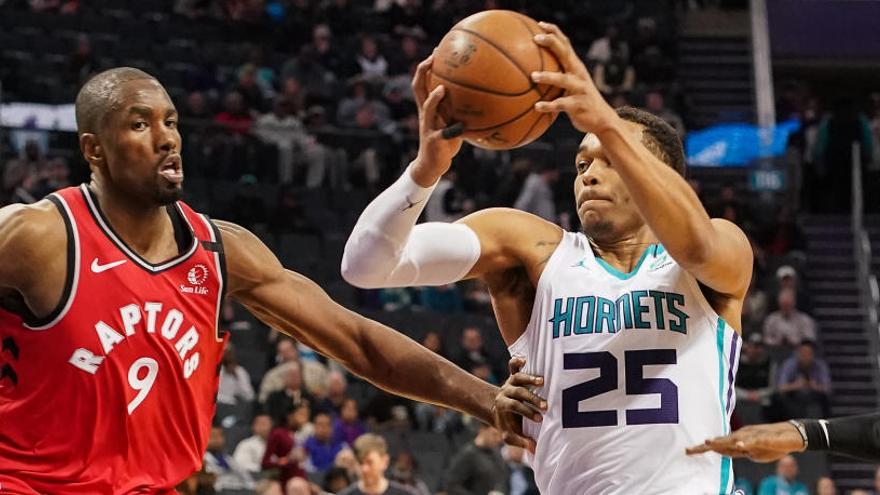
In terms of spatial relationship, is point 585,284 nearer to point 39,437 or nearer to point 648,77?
point 39,437

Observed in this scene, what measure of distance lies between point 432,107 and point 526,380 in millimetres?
937

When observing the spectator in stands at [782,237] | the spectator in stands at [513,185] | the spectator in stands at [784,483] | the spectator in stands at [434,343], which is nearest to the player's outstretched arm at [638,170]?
the spectator in stands at [784,483]

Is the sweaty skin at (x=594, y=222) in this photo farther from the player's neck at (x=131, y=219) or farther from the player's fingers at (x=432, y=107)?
the player's neck at (x=131, y=219)

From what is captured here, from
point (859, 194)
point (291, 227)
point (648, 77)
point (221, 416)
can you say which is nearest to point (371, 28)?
point (648, 77)

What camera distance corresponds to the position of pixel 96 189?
175 inches

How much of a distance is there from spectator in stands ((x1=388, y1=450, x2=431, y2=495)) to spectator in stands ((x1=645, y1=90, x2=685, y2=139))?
8360 millimetres

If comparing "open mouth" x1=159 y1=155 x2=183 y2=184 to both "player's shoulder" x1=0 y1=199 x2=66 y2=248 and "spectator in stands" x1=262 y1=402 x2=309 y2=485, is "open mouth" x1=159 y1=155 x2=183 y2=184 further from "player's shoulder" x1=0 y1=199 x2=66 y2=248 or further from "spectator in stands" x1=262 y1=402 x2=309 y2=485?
"spectator in stands" x1=262 y1=402 x2=309 y2=485

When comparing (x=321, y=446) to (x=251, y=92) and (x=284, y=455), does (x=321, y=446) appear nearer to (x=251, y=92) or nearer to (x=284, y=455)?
(x=284, y=455)

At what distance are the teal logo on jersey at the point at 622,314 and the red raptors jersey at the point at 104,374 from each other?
115cm

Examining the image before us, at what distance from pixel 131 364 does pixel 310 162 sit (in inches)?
472

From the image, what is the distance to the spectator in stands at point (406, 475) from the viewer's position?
11.2 m

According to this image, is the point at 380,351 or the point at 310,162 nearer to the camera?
the point at 380,351

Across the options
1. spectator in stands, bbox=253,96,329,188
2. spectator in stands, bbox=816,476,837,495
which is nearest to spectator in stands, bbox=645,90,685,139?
spectator in stands, bbox=253,96,329,188

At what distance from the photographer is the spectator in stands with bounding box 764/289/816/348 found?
16.0 m
